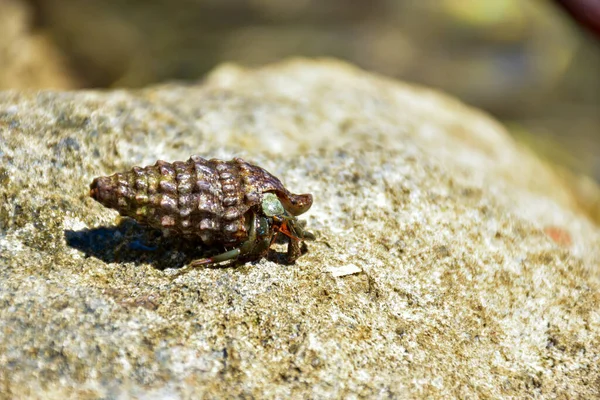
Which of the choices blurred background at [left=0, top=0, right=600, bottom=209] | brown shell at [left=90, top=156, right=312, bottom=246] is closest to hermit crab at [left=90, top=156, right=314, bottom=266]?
brown shell at [left=90, top=156, right=312, bottom=246]

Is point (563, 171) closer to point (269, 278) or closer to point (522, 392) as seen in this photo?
point (522, 392)

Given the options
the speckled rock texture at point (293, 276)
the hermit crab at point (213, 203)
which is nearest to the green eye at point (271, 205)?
the hermit crab at point (213, 203)

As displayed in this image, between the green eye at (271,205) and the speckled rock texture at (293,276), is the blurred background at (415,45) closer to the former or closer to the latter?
the speckled rock texture at (293,276)

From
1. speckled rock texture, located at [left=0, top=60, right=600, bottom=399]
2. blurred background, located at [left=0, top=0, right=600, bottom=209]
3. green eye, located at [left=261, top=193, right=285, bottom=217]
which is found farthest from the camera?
blurred background, located at [left=0, top=0, right=600, bottom=209]

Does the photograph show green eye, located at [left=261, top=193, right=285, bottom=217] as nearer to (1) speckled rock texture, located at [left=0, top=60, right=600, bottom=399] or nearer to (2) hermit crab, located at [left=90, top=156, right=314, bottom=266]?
(2) hermit crab, located at [left=90, top=156, right=314, bottom=266]

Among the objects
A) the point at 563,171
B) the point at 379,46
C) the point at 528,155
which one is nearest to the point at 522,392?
the point at 528,155

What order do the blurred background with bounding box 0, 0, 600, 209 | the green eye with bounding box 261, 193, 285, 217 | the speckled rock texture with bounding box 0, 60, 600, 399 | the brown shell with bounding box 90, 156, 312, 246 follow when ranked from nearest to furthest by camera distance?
the speckled rock texture with bounding box 0, 60, 600, 399 < the brown shell with bounding box 90, 156, 312, 246 < the green eye with bounding box 261, 193, 285, 217 < the blurred background with bounding box 0, 0, 600, 209
